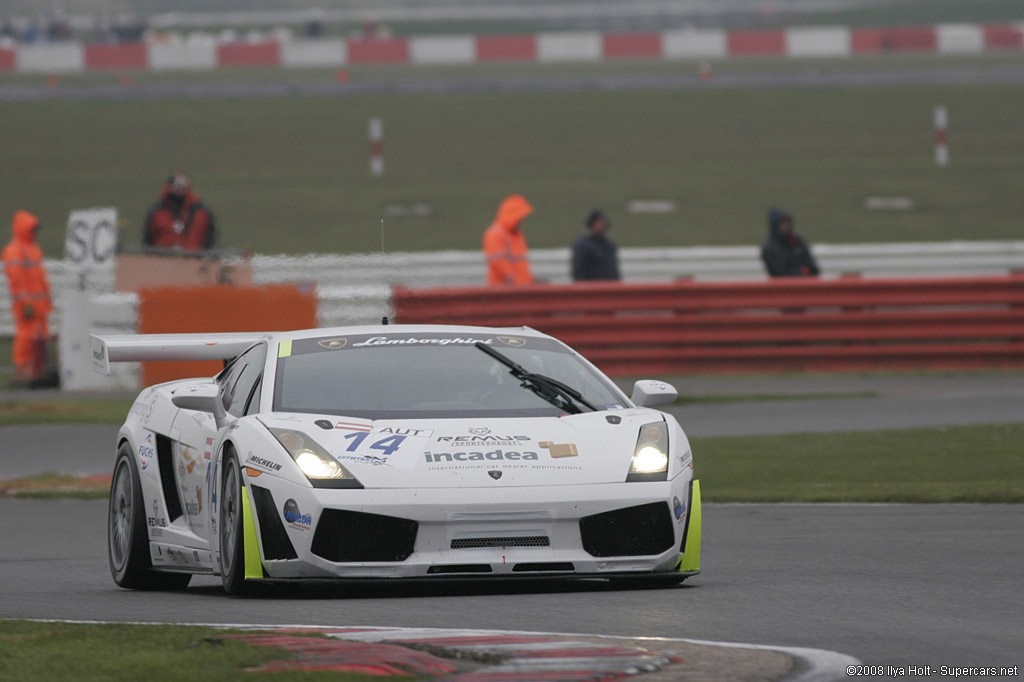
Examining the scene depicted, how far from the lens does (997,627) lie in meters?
6.40

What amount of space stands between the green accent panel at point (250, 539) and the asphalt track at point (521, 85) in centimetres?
3507

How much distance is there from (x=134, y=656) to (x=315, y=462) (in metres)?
1.48

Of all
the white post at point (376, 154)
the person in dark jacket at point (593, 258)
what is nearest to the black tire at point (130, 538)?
the person in dark jacket at point (593, 258)

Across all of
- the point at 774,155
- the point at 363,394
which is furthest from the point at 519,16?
the point at 363,394

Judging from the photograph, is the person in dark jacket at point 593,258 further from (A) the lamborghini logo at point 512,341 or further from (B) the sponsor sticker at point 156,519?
(B) the sponsor sticker at point 156,519

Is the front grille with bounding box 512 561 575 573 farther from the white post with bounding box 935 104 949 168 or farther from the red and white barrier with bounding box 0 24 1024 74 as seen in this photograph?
the red and white barrier with bounding box 0 24 1024 74

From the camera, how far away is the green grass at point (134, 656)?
18.0 ft

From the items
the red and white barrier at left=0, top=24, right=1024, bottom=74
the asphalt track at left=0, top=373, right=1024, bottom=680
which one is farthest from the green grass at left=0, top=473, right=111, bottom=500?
Answer: the red and white barrier at left=0, top=24, right=1024, bottom=74

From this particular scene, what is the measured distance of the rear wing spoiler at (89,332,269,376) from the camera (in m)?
8.84

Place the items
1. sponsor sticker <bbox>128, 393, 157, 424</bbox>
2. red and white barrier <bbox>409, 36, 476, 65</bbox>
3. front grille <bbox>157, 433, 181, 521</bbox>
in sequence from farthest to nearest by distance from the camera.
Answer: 1. red and white barrier <bbox>409, 36, 476, 65</bbox>
2. sponsor sticker <bbox>128, 393, 157, 424</bbox>
3. front grille <bbox>157, 433, 181, 521</bbox>

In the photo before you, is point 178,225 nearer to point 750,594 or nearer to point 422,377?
point 422,377

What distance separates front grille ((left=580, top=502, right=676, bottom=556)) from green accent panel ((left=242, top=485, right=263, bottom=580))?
119 centimetres
